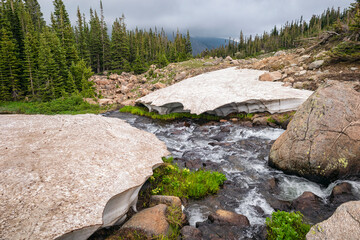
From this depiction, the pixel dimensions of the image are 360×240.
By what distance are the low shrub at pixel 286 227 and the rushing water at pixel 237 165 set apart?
1.89 feet

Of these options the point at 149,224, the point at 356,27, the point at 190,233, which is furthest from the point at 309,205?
the point at 356,27

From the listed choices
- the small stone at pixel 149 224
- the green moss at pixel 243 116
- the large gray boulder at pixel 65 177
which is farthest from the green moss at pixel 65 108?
the small stone at pixel 149 224

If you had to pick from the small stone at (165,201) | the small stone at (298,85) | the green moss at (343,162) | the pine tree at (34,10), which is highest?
the pine tree at (34,10)

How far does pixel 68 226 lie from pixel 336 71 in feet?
57.4

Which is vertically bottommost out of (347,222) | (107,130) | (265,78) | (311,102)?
(347,222)

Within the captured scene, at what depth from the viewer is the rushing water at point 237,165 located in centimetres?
535

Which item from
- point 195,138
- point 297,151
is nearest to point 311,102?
point 297,151

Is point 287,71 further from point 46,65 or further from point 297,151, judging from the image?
point 46,65

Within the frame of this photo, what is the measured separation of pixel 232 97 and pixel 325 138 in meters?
7.52

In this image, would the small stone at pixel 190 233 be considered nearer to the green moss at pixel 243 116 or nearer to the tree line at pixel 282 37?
the green moss at pixel 243 116

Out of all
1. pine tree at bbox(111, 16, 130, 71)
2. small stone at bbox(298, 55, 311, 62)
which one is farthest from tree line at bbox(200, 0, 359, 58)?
small stone at bbox(298, 55, 311, 62)

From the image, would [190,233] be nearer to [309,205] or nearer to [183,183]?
[183,183]

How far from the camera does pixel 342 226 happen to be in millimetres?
2920

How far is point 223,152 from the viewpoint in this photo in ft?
29.6
